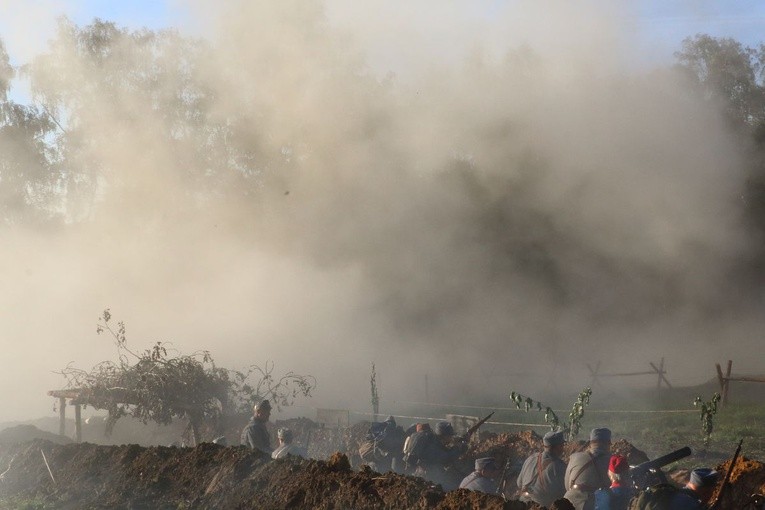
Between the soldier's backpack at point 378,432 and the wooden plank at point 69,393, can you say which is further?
the wooden plank at point 69,393

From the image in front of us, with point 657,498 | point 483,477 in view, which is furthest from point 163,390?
point 657,498

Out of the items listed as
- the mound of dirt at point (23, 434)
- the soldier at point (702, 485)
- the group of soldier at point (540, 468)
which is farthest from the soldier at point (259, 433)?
the mound of dirt at point (23, 434)

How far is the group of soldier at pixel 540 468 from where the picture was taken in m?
6.69

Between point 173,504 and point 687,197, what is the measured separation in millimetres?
26846

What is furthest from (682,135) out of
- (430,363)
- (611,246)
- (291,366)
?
(291,366)

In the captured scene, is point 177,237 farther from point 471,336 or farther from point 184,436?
point 184,436

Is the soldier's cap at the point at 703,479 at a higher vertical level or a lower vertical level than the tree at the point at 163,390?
lower

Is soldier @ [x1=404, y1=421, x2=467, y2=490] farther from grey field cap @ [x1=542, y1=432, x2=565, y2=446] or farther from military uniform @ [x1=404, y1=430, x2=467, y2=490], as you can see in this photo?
grey field cap @ [x1=542, y1=432, x2=565, y2=446]

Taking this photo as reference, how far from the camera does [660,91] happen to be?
33.2 metres

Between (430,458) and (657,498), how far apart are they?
4.91 metres

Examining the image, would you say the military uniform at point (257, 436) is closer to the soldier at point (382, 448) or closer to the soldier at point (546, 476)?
the soldier at point (382, 448)

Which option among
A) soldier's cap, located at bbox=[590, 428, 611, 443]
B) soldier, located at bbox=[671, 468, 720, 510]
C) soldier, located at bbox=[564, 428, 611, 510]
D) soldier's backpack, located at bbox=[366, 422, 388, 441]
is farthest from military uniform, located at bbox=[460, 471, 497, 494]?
soldier's backpack, located at bbox=[366, 422, 388, 441]

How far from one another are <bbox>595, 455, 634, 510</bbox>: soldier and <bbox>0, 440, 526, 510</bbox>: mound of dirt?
37.1 inches

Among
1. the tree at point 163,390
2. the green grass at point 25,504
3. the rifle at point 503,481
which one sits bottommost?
the green grass at point 25,504
